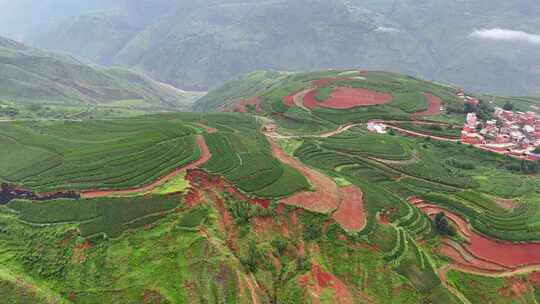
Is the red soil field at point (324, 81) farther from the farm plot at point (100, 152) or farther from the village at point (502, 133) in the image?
the farm plot at point (100, 152)

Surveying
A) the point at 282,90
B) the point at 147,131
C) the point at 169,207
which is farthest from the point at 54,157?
the point at 282,90

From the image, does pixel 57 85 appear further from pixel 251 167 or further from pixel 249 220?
pixel 249 220

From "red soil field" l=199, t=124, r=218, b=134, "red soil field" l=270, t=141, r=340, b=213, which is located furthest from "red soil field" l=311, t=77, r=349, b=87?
"red soil field" l=270, t=141, r=340, b=213

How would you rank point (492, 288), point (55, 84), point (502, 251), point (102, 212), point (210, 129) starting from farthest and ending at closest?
point (55, 84) < point (210, 129) < point (502, 251) < point (102, 212) < point (492, 288)

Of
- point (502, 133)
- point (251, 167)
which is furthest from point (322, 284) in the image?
point (502, 133)

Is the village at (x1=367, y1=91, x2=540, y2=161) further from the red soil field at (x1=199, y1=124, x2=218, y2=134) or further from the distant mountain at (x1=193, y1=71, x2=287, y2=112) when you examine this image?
the distant mountain at (x1=193, y1=71, x2=287, y2=112)

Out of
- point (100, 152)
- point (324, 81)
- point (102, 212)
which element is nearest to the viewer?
point (102, 212)

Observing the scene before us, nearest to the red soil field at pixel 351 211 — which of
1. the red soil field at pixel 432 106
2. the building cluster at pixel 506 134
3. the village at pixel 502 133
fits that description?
the village at pixel 502 133

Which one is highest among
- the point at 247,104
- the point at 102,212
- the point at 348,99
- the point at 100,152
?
the point at 348,99
